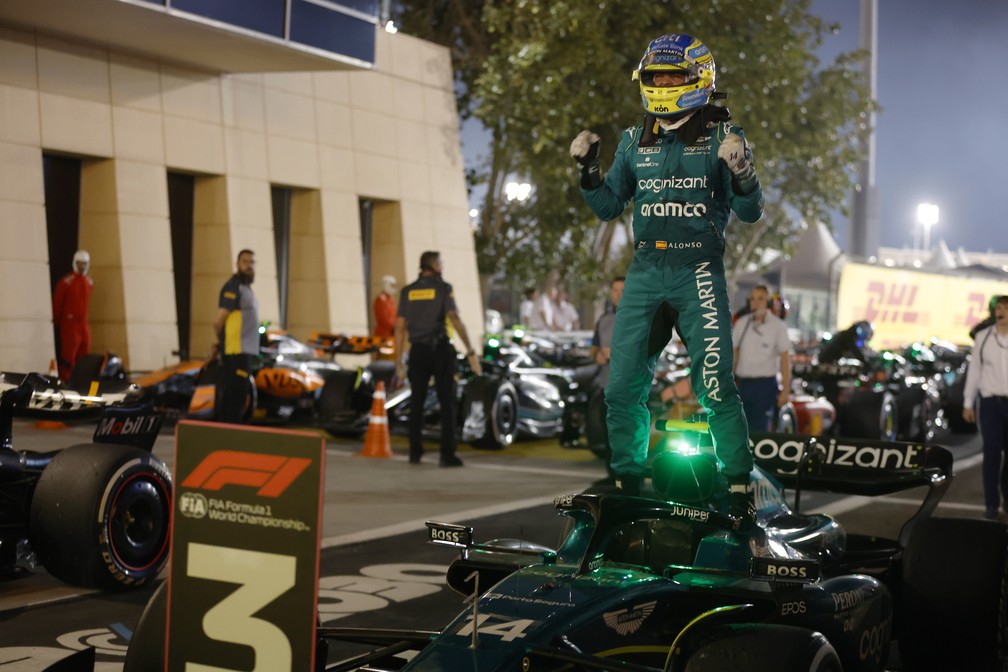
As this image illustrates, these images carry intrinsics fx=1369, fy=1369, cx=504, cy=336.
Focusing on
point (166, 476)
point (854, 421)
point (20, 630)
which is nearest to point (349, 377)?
point (854, 421)

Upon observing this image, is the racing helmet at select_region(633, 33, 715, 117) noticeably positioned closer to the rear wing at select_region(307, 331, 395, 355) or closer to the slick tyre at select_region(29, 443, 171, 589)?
the slick tyre at select_region(29, 443, 171, 589)

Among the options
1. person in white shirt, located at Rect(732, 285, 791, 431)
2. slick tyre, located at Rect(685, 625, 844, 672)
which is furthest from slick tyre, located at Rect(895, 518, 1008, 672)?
person in white shirt, located at Rect(732, 285, 791, 431)

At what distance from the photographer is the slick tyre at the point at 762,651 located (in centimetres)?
423

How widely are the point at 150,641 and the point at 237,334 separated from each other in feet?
29.5

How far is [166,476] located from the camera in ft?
24.9

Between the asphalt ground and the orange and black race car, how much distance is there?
1.55ft

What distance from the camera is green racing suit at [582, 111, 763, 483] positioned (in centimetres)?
558

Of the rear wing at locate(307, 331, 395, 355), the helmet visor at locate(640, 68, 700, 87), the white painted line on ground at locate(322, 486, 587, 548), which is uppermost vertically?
the helmet visor at locate(640, 68, 700, 87)

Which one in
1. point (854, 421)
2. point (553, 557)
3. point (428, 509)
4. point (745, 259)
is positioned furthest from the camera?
point (745, 259)

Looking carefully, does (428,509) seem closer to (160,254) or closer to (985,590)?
(985,590)

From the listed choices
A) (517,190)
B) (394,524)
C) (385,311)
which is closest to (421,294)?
(394,524)

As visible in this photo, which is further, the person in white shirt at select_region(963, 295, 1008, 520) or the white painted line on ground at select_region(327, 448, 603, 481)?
the white painted line on ground at select_region(327, 448, 603, 481)

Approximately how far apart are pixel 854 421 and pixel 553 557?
1211cm

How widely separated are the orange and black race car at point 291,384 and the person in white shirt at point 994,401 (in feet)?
23.2
